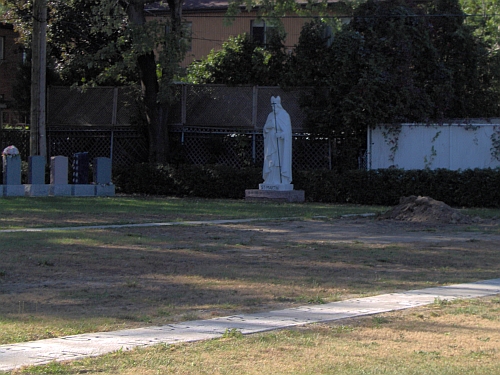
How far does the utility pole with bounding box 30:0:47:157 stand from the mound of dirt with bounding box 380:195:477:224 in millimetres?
12734

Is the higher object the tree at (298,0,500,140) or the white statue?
the tree at (298,0,500,140)

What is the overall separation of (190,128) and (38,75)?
5561mm

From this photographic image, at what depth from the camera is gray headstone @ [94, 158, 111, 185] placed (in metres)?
25.7

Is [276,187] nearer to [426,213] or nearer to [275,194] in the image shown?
[275,194]

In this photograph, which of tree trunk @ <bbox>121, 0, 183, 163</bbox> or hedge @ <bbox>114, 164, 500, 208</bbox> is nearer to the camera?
hedge @ <bbox>114, 164, 500, 208</bbox>

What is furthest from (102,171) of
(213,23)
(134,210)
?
(213,23)

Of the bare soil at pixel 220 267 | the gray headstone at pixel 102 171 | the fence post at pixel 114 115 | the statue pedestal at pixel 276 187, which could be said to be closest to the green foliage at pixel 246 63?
the fence post at pixel 114 115

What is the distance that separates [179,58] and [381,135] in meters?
6.86

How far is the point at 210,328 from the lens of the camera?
7156mm

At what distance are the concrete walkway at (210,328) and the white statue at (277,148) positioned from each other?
47.7 ft

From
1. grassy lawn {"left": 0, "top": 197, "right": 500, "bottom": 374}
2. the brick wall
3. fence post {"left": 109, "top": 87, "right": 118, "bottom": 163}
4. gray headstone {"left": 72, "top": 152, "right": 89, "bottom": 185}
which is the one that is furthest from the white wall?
the brick wall

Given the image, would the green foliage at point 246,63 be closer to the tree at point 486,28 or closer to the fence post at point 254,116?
the fence post at point 254,116

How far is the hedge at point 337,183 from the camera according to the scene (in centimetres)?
2286

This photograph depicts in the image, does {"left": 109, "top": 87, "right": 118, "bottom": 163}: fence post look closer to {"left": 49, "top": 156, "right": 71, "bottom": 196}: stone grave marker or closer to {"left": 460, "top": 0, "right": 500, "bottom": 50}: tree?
{"left": 49, "top": 156, "right": 71, "bottom": 196}: stone grave marker
